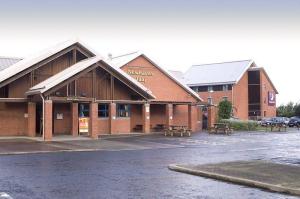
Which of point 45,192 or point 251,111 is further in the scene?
point 251,111

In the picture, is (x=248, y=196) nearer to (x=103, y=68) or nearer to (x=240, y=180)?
(x=240, y=180)

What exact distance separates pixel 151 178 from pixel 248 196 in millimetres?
3571

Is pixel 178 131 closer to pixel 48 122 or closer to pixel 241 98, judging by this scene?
pixel 48 122

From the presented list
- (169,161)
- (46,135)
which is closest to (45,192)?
(169,161)

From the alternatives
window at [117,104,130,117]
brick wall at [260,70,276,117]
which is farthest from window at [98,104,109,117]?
brick wall at [260,70,276,117]

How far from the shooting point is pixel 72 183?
1278 centimetres

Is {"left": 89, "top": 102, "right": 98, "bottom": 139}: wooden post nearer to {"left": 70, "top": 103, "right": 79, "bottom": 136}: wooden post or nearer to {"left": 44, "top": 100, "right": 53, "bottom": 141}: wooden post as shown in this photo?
{"left": 70, "top": 103, "right": 79, "bottom": 136}: wooden post

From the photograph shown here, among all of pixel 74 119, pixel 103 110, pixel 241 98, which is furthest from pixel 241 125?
pixel 241 98

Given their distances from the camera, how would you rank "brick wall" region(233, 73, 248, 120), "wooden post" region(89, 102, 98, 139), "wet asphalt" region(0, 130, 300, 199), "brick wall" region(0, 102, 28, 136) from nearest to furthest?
"wet asphalt" region(0, 130, 300, 199)
"wooden post" region(89, 102, 98, 139)
"brick wall" region(0, 102, 28, 136)
"brick wall" region(233, 73, 248, 120)

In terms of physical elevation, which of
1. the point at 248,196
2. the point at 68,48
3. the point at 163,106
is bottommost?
the point at 248,196

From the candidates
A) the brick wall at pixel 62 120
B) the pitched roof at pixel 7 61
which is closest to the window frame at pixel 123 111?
the brick wall at pixel 62 120

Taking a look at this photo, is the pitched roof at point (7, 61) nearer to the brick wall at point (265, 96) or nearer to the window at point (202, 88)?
the window at point (202, 88)

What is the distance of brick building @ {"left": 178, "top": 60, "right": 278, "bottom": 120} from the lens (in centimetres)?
Answer: 6862

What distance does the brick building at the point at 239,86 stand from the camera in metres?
68.6
